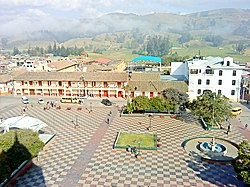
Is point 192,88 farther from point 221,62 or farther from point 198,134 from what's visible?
point 198,134

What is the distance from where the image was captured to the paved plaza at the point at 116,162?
20.5m

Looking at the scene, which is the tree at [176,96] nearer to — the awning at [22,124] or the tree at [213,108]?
the tree at [213,108]

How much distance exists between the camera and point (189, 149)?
2625cm

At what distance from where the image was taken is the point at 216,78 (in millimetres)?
45625

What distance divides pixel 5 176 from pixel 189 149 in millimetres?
16385

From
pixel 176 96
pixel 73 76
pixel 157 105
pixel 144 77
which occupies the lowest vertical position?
pixel 157 105

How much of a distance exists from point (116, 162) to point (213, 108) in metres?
14.2

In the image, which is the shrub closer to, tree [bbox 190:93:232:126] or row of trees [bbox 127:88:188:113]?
row of trees [bbox 127:88:188:113]

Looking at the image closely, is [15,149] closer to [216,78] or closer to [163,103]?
[163,103]

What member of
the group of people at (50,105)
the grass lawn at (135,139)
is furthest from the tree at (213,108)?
the group of people at (50,105)

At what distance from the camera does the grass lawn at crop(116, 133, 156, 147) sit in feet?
89.5

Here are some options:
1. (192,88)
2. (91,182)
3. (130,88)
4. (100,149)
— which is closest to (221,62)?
(192,88)

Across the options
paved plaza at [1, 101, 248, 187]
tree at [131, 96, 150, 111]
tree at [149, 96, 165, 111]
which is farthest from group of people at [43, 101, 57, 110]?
tree at [149, 96, 165, 111]

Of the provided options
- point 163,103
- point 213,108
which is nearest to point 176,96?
point 163,103
